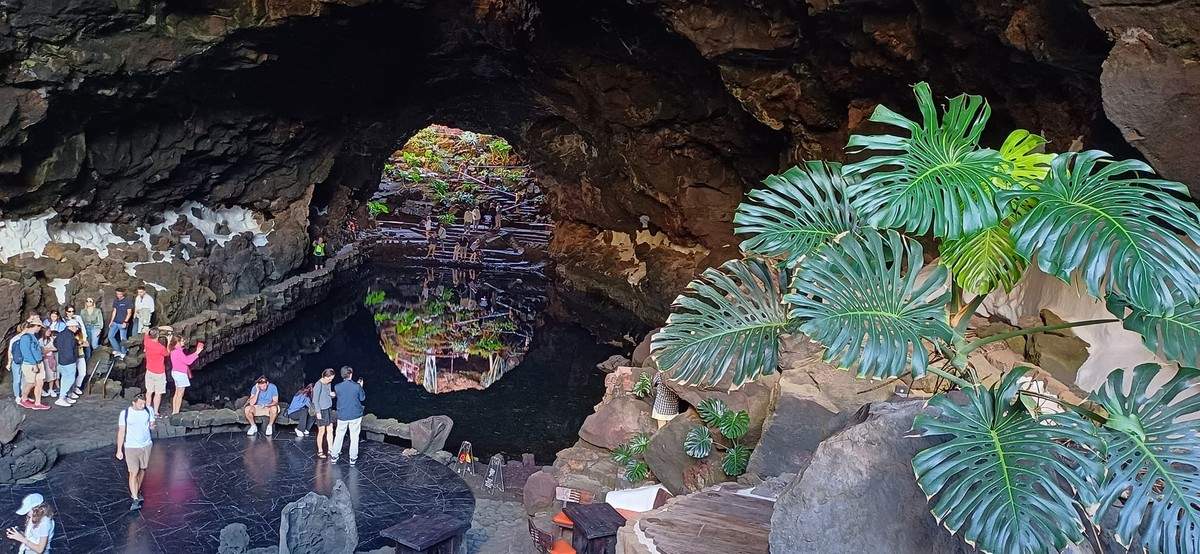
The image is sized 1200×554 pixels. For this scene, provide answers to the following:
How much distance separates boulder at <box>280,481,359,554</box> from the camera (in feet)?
22.1

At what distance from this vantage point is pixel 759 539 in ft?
14.2

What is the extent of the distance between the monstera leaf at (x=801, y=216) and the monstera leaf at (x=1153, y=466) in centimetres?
126

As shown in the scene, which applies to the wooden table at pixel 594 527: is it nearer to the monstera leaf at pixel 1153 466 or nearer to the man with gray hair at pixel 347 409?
the man with gray hair at pixel 347 409

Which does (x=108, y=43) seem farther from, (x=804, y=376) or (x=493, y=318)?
(x=804, y=376)

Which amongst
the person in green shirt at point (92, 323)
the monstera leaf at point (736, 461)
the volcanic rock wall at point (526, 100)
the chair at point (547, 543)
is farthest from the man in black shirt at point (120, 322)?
the monstera leaf at point (736, 461)

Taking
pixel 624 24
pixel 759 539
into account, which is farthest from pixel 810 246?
pixel 624 24

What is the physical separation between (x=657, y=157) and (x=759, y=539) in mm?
17119

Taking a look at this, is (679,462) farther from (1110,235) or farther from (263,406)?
(1110,235)

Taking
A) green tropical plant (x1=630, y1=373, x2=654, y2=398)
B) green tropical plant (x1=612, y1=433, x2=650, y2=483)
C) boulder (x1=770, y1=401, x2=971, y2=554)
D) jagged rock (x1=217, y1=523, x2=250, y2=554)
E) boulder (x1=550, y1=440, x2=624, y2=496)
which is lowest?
boulder (x1=550, y1=440, x2=624, y2=496)

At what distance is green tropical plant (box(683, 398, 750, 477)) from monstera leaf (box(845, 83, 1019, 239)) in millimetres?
5068

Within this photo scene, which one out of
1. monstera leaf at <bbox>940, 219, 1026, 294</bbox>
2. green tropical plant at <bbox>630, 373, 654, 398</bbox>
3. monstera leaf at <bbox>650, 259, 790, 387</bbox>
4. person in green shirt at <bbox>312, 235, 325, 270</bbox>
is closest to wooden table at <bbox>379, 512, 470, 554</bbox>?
monstera leaf at <bbox>650, 259, 790, 387</bbox>

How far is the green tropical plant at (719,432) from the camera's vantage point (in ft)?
26.5

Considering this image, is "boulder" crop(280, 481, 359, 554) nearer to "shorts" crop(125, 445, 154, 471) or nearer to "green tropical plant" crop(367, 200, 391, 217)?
"shorts" crop(125, 445, 154, 471)

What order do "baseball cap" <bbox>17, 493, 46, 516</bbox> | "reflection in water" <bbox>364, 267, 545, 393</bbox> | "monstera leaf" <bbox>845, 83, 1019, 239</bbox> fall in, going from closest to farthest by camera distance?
"monstera leaf" <bbox>845, 83, 1019, 239</bbox> < "baseball cap" <bbox>17, 493, 46, 516</bbox> < "reflection in water" <bbox>364, 267, 545, 393</bbox>
